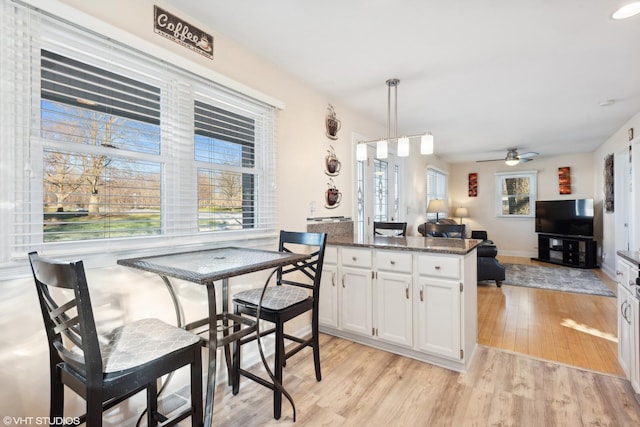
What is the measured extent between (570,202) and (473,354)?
590 cm

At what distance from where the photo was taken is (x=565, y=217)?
6531 mm

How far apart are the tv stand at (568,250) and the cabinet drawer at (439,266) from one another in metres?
5.70

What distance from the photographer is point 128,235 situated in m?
1.69

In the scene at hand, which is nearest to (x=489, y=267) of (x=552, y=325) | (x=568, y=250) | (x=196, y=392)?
(x=552, y=325)

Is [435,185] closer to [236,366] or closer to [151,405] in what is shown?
[236,366]

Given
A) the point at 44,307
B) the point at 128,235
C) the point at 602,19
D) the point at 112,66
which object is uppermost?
the point at 602,19

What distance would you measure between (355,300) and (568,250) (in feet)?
19.8

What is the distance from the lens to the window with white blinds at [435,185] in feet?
21.8

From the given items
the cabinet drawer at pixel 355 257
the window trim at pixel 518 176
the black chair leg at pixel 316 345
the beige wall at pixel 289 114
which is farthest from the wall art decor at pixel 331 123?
the window trim at pixel 518 176

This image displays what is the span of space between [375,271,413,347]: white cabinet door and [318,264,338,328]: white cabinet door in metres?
0.41

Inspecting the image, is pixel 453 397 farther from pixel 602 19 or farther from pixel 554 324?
pixel 602 19

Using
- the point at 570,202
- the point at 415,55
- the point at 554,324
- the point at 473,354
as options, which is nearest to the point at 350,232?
the point at 473,354

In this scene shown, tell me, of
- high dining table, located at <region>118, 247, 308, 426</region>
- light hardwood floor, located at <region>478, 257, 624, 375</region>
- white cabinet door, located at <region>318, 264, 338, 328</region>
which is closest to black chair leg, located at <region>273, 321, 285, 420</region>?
high dining table, located at <region>118, 247, 308, 426</region>

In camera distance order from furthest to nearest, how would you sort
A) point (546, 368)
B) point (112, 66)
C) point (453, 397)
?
point (546, 368) → point (453, 397) → point (112, 66)
